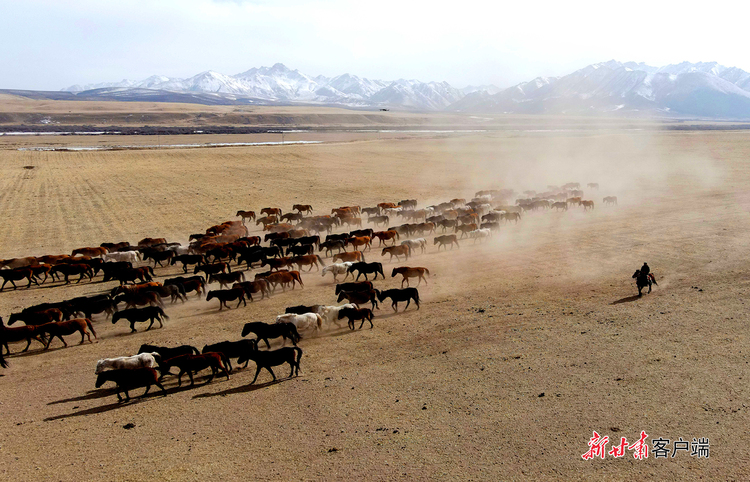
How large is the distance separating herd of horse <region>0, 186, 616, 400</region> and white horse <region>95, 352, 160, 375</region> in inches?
0.9

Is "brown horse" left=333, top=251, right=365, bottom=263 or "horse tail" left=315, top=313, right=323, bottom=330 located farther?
"brown horse" left=333, top=251, right=365, bottom=263

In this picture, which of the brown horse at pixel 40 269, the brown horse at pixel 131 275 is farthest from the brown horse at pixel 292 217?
the brown horse at pixel 40 269

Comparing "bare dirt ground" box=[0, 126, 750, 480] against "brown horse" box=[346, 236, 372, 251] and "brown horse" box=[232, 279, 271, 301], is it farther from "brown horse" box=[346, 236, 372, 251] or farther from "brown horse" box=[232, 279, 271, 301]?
"brown horse" box=[346, 236, 372, 251]

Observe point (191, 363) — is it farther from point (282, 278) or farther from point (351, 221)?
point (351, 221)

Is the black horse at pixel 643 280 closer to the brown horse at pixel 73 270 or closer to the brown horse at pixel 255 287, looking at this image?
the brown horse at pixel 255 287

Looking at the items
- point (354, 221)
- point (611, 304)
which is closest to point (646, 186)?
point (354, 221)

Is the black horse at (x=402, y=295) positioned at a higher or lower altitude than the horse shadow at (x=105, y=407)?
higher

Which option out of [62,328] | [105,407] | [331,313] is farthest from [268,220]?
[105,407]

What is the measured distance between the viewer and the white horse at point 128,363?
12117 millimetres

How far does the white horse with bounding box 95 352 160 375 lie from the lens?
1212 centimetres

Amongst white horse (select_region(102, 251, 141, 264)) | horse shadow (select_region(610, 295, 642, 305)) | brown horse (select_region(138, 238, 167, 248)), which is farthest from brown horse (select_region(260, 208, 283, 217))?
horse shadow (select_region(610, 295, 642, 305))

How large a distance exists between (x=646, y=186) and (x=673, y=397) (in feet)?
130

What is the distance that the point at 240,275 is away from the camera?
20.9 metres

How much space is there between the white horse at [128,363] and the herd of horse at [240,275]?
0.08 feet
